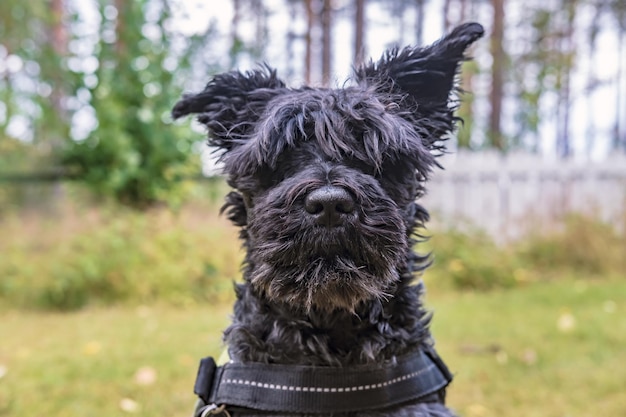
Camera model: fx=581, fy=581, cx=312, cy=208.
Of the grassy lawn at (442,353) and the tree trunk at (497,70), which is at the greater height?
the tree trunk at (497,70)

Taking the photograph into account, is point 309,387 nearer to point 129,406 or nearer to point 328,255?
point 328,255

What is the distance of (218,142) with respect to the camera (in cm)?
241

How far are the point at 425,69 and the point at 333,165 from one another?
24.5 inches

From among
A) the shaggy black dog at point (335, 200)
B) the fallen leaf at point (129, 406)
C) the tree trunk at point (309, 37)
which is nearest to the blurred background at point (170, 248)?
the fallen leaf at point (129, 406)

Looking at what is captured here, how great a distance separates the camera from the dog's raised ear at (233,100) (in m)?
2.30

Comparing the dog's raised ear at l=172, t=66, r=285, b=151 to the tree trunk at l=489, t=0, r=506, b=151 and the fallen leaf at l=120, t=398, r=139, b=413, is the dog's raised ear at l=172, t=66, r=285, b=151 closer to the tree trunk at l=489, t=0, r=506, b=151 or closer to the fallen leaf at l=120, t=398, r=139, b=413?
the fallen leaf at l=120, t=398, r=139, b=413

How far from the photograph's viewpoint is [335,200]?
1.75 meters

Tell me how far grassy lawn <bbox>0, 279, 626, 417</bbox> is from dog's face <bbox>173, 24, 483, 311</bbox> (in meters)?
1.74

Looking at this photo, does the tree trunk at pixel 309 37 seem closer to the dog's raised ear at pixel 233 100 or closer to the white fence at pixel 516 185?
the white fence at pixel 516 185

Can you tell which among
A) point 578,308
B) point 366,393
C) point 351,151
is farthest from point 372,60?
point 578,308

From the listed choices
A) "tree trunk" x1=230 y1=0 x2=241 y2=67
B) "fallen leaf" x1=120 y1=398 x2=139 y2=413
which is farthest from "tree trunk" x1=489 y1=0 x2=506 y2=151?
"fallen leaf" x1=120 y1=398 x2=139 y2=413

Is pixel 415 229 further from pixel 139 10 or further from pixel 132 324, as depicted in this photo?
pixel 139 10

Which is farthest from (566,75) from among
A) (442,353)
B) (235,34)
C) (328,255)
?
(328,255)

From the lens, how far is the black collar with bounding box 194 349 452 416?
6.27ft
